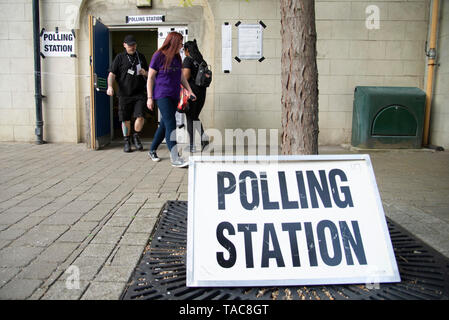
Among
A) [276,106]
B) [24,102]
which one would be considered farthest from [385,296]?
[24,102]

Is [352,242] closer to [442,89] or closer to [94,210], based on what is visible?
[94,210]

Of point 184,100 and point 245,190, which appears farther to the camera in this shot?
point 184,100

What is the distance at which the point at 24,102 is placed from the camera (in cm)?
784

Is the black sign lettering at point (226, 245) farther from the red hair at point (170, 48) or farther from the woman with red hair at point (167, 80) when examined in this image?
the red hair at point (170, 48)

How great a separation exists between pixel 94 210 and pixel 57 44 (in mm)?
5445

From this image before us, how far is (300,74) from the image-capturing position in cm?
271

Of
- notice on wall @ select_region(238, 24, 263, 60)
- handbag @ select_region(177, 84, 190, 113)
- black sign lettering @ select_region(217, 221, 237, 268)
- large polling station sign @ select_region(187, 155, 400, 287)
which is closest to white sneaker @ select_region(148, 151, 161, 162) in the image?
handbag @ select_region(177, 84, 190, 113)

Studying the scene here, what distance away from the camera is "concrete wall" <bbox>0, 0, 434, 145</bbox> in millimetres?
7477

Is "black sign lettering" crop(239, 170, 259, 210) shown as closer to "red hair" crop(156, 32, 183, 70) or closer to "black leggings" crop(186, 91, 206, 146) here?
"red hair" crop(156, 32, 183, 70)

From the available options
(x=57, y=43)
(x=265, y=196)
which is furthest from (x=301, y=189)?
(x=57, y=43)

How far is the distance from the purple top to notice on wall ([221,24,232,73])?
2.29m

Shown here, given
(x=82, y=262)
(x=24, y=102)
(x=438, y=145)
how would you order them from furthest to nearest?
(x=24, y=102), (x=438, y=145), (x=82, y=262)
